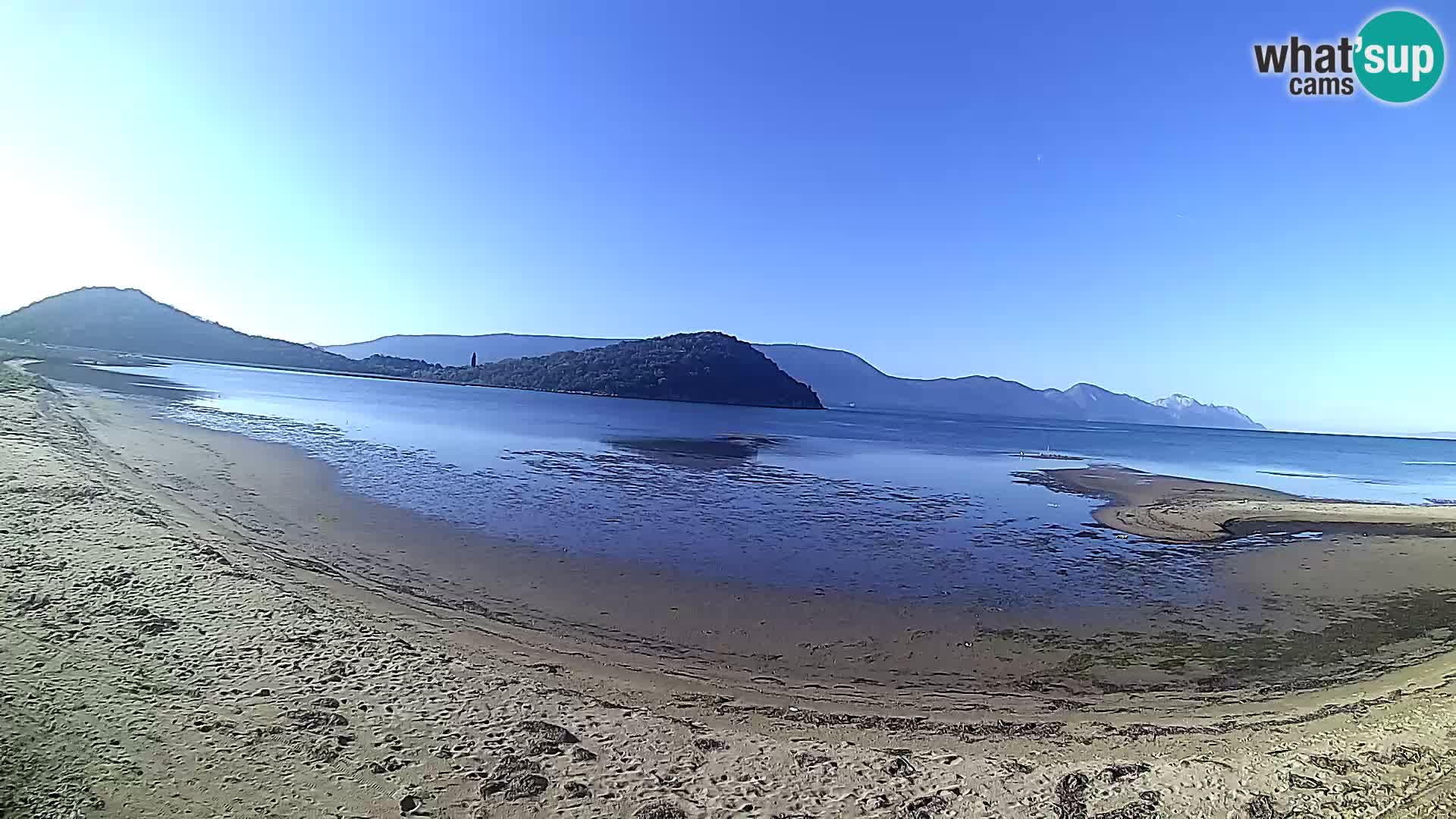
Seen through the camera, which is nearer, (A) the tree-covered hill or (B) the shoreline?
(B) the shoreline

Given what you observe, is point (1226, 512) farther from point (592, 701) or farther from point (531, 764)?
point (531, 764)

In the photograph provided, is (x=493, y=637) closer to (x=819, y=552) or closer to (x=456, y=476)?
(x=819, y=552)

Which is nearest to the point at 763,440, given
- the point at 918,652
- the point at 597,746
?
the point at 918,652

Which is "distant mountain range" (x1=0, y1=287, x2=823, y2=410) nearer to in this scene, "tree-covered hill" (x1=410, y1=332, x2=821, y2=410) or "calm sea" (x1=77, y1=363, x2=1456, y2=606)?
"tree-covered hill" (x1=410, y1=332, x2=821, y2=410)

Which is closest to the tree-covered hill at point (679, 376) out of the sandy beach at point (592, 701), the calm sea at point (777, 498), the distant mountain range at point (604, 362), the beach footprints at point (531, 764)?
the distant mountain range at point (604, 362)

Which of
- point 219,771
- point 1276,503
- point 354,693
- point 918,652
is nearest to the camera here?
point 219,771

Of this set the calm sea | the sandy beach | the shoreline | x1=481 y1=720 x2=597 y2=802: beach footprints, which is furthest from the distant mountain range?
x1=481 y1=720 x2=597 y2=802: beach footprints
